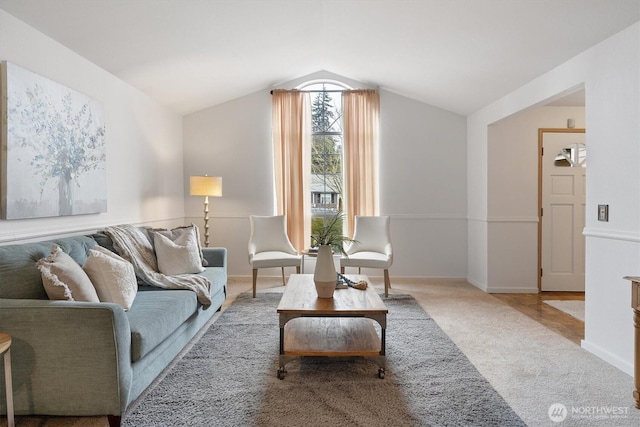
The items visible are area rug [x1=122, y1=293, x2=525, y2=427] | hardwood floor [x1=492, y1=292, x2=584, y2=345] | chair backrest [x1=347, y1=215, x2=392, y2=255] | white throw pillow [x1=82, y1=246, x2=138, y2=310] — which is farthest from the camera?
chair backrest [x1=347, y1=215, x2=392, y2=255]

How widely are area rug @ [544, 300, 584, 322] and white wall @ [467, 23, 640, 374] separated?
111cm

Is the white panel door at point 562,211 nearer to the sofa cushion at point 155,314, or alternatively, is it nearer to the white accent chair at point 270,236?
the white accent chair at point 270,236

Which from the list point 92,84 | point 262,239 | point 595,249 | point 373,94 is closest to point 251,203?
point 262,239

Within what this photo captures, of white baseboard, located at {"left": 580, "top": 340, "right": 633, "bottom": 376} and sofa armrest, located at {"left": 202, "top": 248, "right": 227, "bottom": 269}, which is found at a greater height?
sofa armrest, located at {"left": 202, "top": 248, "right": 227, "bottom": 269}

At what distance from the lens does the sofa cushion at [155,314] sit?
2.30 m

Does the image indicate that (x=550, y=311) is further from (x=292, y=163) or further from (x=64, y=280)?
(x=64, y=280)

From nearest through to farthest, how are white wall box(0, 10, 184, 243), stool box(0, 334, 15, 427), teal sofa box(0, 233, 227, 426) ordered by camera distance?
1. stool box(0, 334, 15, 427)
2. teal sofa box(0, 233, 227, 426)
3. white wall box(0, 10, 184, 243)

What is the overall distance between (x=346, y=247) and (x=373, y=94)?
2080mm

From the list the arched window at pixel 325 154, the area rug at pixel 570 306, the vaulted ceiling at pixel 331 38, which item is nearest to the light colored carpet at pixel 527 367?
the area rug at pixel 570 306

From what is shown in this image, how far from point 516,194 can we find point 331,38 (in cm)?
278

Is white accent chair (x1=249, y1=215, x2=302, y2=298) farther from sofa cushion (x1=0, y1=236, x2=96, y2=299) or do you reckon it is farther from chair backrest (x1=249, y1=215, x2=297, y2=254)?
sofa cushion (x1=0, y1=236, x2=96, y2=299)

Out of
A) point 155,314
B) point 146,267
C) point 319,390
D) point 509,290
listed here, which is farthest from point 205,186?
point 509,290

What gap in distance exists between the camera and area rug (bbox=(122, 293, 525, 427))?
2199mm

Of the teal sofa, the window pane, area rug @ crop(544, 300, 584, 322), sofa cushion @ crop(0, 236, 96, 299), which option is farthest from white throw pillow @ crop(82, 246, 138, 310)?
area rug @ crop(544, 300, 584, 322)
